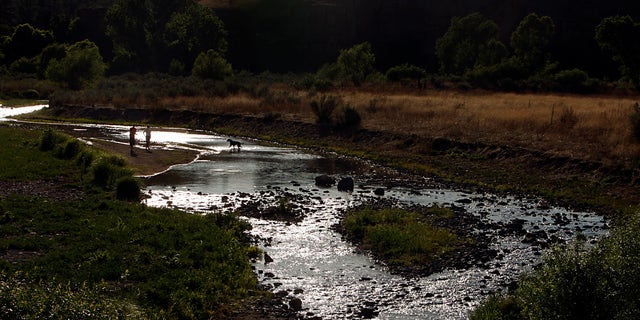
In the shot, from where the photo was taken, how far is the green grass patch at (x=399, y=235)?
22391mm

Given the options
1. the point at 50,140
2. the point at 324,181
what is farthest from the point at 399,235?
the point at 50,140

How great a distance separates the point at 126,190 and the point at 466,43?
100396 mm

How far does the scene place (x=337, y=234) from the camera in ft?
82.3

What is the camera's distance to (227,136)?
65.1 m

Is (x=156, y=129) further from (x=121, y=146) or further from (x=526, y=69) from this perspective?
(x=526, y=69)

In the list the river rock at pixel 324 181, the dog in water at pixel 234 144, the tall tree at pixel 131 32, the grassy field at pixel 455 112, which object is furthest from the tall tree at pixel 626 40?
the tall tree at pixel 131 32

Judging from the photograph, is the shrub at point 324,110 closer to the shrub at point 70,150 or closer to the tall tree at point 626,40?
the shrub at point 70,150

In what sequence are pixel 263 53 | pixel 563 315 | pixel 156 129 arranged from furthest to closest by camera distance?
pixel 263 53, pixel 156 129, pixel 563 315

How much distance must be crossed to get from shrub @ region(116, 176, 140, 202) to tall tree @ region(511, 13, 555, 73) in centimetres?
9644

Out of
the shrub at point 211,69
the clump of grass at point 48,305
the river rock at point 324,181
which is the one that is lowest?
the river rock at point 324,181

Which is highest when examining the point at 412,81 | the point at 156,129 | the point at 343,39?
the point at 343,39

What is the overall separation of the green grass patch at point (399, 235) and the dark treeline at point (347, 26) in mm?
130463

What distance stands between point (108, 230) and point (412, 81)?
89.0 meters

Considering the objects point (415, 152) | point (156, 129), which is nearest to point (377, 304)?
point (415, 152)
